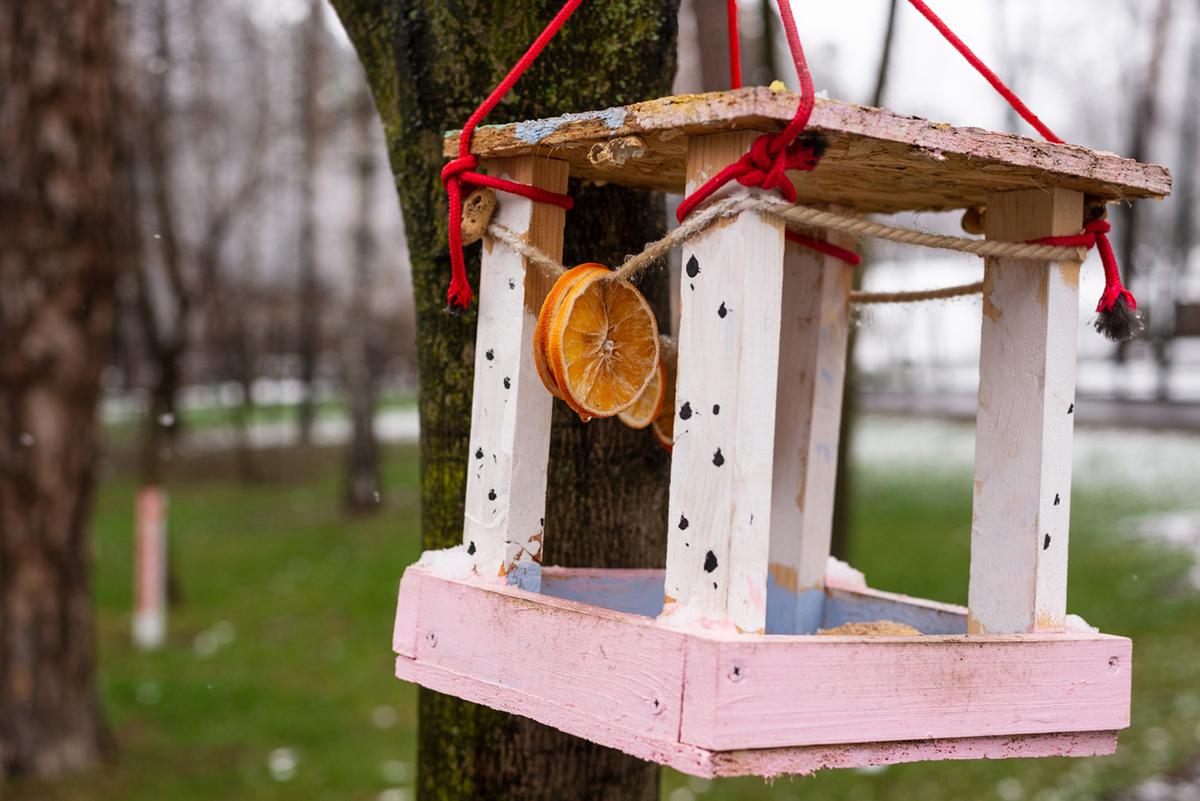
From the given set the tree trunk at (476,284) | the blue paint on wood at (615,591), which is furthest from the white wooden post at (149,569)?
the blue paint on wood at (615,591)

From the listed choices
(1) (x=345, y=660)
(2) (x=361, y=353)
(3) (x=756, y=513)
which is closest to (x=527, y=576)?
(3) (x=756, y=513)

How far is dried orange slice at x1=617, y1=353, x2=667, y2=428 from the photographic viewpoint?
197 centimetres

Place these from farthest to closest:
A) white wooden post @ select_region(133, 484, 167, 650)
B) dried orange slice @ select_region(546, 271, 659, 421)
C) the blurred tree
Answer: white wooden post @ select_region(133, 484, 167, 650) → the blurred tree → dried orange slice @ select_region(546, 271, 659, 421)

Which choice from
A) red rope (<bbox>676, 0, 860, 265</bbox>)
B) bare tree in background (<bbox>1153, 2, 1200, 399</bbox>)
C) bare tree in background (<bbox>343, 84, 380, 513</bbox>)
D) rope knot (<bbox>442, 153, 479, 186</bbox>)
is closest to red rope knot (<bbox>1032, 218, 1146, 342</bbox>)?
red rope (<bbox>676, 0, 860, 265</bbox>)

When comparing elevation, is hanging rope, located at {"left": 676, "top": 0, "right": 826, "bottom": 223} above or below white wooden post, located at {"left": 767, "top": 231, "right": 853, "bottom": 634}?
above

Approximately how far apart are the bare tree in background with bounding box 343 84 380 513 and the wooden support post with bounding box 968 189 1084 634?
10.8m

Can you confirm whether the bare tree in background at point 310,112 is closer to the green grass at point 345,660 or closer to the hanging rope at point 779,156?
the green grass at point 345,660

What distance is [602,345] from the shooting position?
1.69m

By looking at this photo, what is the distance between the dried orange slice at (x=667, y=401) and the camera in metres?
2.02

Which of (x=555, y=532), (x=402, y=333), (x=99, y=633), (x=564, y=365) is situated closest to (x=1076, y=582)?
(x=99, y=633)

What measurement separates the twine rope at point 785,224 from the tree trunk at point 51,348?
12.5 ft

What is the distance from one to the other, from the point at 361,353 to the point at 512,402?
1127cm

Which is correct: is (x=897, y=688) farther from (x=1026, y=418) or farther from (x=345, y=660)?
(x=345, y=660)

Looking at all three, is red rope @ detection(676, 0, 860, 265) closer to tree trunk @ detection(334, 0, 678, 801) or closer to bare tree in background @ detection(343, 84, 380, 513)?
tree trunk @ detection(334, 0, 678, 801)
